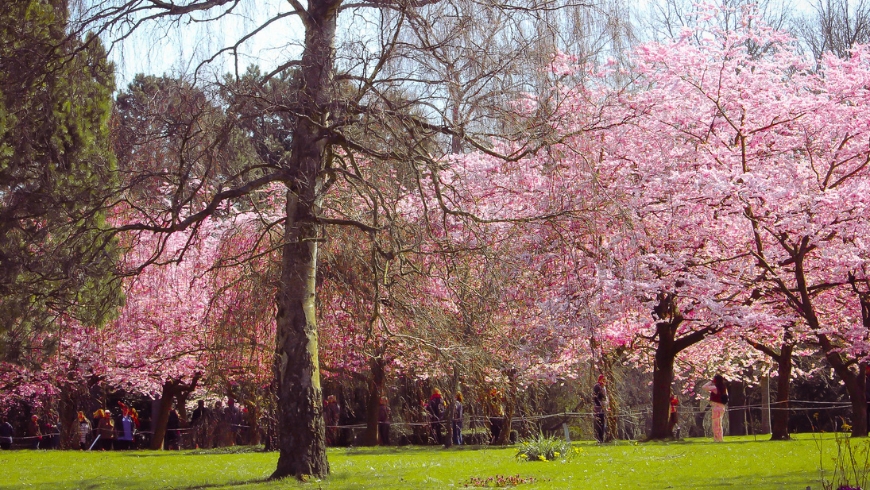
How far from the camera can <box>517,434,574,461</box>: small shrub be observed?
516 inches

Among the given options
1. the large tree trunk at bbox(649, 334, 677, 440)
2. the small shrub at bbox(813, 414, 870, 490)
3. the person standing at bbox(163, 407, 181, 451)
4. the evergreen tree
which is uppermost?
the evergreen tree

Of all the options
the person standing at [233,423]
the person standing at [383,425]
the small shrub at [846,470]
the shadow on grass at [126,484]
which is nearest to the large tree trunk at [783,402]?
the small shrub at [846,470]

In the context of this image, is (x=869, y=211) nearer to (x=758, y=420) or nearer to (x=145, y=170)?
(x=145, y=170)

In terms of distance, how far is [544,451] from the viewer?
13266mm

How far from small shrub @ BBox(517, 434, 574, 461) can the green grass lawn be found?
0.62ft

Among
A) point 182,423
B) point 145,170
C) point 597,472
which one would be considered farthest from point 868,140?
point 182,423

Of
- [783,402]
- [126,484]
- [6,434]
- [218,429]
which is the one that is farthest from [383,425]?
[6,434]

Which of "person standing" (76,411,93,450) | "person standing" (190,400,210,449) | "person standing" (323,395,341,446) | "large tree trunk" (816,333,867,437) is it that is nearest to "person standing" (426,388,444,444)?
"person standing" (323,395,341,446)

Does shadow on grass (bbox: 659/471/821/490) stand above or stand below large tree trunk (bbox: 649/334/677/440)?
below

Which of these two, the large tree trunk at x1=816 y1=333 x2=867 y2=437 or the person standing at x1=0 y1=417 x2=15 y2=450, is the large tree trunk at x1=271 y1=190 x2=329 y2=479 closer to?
the large tree trunk at x1=816 y1=333 x2=867 y2=437

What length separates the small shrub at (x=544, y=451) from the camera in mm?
13109

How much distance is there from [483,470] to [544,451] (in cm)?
145

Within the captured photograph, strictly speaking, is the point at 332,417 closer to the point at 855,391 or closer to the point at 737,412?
the point at 737,412

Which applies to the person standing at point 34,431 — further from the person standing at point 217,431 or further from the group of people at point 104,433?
the person standing at point 217,431
